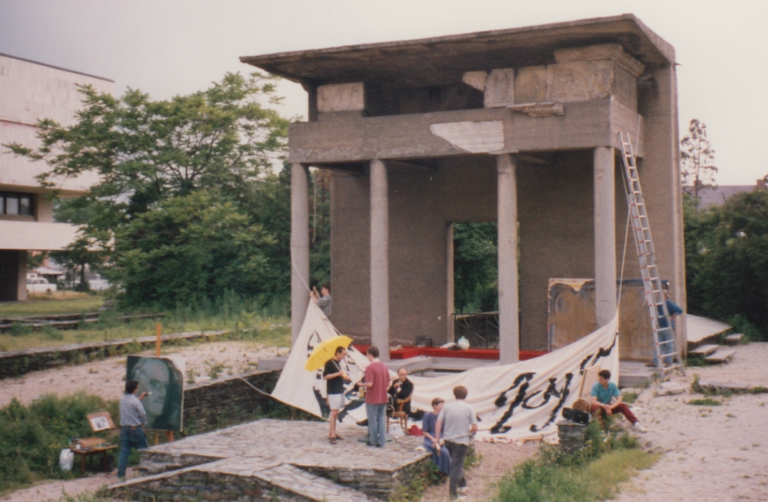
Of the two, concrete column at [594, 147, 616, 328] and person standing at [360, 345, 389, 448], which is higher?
concrete column at [594, 147, 616, 328]

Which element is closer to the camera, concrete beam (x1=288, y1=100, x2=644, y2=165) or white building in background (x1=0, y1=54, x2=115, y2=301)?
concrete beam (x1=288, y1=100, x2=644, y2=165)

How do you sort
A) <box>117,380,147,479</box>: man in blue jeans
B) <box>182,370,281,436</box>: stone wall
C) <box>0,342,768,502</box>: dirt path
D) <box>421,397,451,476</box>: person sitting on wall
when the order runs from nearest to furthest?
<box>0,342,768,502</box>: dirt path
<box>421,397,451,476</box>: person sitting on wall
<box>117,380,147,479</box>: man in blue jeans
<box>182,370,281,436</box>: stone wall

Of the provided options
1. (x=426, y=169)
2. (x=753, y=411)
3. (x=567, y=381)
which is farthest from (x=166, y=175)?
(x=753, y=411)

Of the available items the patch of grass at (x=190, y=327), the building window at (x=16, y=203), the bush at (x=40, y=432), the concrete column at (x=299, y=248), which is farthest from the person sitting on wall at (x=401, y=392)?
the building window at (x=16, y=203)

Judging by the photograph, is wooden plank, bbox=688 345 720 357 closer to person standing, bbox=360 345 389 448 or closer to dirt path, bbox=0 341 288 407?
person standing, bbox=360 345 389 448

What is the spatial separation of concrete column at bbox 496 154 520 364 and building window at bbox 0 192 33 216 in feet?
107

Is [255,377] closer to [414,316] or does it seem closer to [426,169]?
[414,316]

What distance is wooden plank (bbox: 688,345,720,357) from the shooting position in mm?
17453

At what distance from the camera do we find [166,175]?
32.3 m

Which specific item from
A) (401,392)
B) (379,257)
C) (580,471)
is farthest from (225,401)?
(580,471)

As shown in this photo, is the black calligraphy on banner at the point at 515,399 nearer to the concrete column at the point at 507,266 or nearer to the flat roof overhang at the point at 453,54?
the concrete column at the point at 507,266

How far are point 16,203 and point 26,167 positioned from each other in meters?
2.93

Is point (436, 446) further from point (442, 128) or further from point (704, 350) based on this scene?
point (704, 350)

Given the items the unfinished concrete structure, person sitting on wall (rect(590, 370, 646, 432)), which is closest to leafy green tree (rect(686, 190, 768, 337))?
the unfinished concrete structure
